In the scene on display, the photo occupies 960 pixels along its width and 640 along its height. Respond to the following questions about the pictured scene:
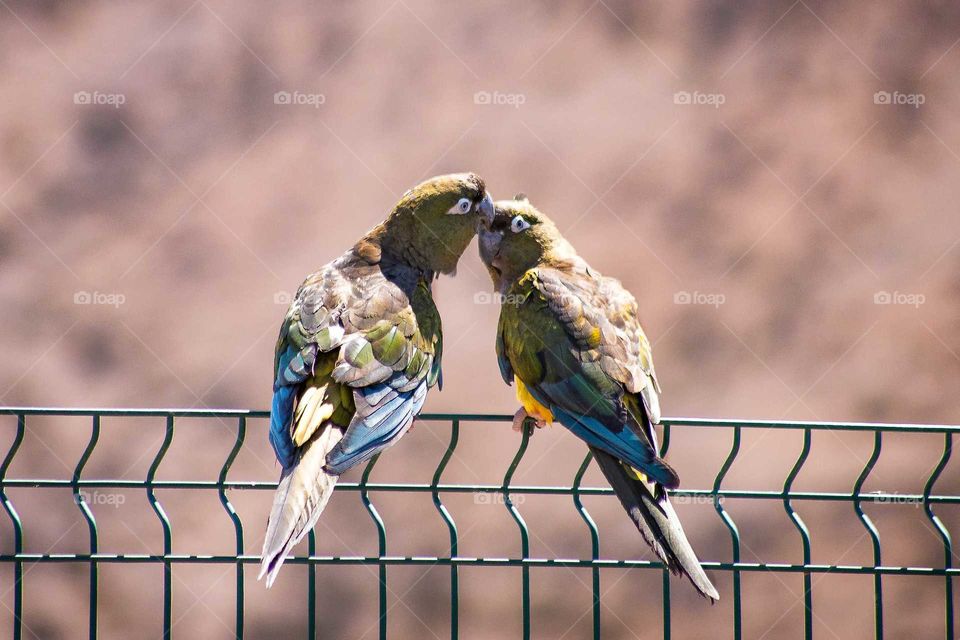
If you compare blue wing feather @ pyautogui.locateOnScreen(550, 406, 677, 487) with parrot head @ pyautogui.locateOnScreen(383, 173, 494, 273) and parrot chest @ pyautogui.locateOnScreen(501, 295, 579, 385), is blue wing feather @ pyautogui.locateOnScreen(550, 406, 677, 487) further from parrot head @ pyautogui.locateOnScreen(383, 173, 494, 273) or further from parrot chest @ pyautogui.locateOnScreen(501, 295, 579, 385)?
parrot head @ pyautogui.locateOnScreen(383, 173, 494, 273)

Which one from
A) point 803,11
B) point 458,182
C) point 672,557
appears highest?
point 803,11

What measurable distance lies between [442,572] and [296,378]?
2.65 meters

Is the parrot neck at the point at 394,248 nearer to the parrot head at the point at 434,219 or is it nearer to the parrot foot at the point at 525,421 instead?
the parrot head at the point at 434,219

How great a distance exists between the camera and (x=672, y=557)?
2301mm

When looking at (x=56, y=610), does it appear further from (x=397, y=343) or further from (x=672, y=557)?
(x=672, y=557)

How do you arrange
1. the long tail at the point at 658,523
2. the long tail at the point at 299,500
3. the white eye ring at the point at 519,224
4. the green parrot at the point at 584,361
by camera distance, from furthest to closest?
the white eye ring at the point at 519,224, the green parrot at the point at 584,361, the long tail at the point at 658,523, the long tail at the point at 299,500

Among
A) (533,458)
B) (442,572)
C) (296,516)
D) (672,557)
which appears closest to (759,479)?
(533,458)

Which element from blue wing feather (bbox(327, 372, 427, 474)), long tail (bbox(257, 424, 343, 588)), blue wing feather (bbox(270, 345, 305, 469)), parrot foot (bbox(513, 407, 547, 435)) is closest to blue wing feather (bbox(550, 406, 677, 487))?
parrot foot (bbox(513, 407, 547, 435))

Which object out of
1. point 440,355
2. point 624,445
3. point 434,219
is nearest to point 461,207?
point 434,219

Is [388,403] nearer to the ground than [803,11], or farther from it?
nearer to the ground

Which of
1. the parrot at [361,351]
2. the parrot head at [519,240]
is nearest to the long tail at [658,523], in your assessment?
the parrot at [361,351]

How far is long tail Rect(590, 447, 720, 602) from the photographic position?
88.4 inches

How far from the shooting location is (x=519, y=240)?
11.1 ft

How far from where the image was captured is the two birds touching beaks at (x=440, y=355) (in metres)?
2.39
